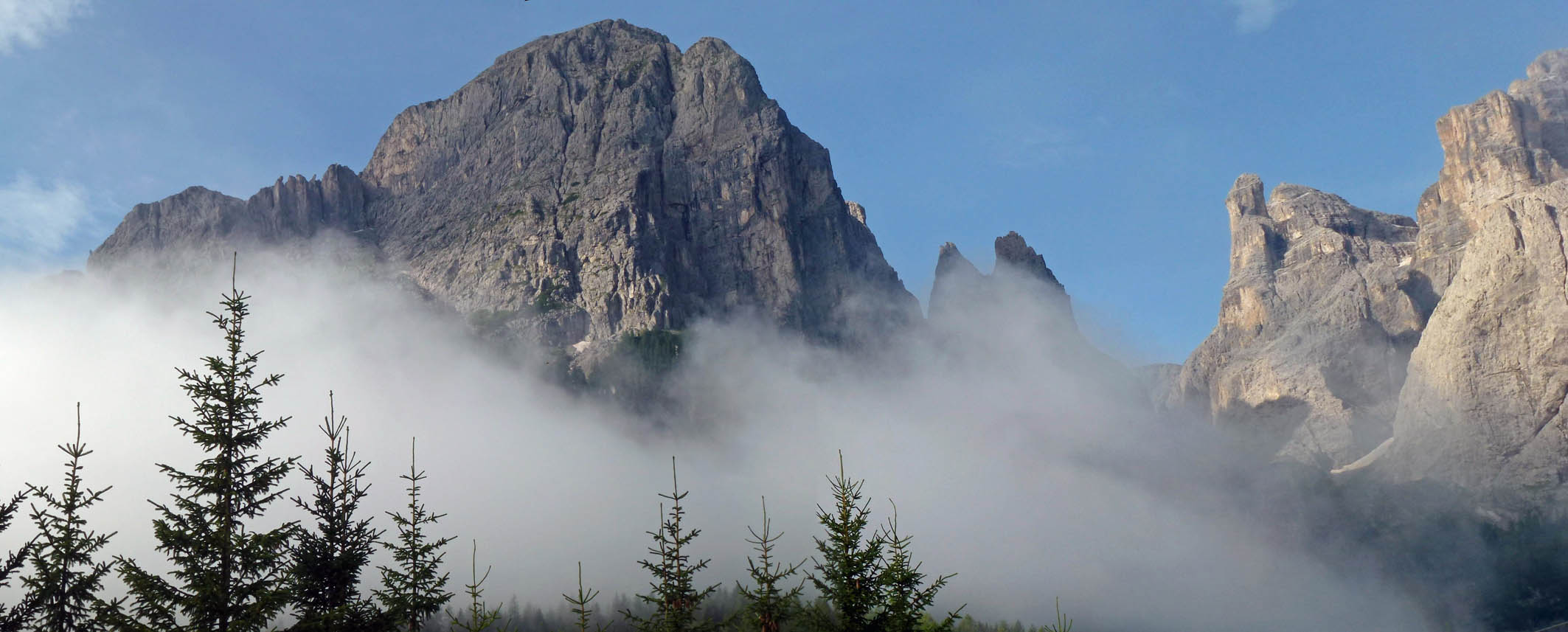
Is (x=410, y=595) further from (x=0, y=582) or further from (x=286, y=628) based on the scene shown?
(x=0, y=582)

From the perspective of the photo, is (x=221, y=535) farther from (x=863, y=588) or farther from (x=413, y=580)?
(x=863, y=588)

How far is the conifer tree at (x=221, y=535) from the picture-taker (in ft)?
92.1

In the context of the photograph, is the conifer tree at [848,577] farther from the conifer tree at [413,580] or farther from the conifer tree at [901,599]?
the conifer tree at [413,580]

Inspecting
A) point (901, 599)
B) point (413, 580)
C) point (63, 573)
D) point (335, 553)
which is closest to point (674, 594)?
point (901, 599)

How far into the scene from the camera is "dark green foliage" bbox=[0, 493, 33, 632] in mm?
29594

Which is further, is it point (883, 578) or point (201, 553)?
point (883, 578)

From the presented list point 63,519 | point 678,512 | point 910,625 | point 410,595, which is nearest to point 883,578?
point 910,625

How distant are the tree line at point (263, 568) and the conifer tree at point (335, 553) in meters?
0.04

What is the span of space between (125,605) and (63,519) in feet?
11.9

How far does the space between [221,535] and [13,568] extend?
557 cm

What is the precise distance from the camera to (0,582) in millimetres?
29422

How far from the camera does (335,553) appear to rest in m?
32.1

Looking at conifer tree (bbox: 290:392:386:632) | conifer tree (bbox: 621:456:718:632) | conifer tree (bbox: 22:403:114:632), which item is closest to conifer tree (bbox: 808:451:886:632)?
conifer tree (bbox: 621:456:718:632)

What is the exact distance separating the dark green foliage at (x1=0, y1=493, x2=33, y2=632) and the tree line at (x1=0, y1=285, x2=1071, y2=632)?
0.05m
